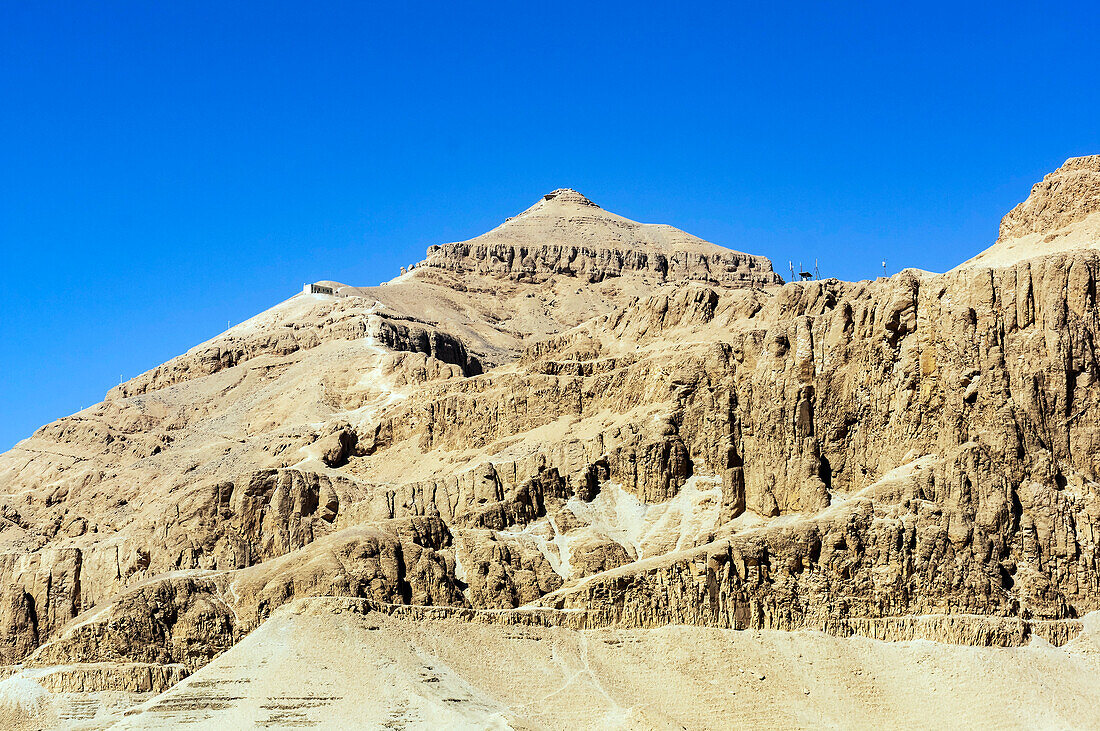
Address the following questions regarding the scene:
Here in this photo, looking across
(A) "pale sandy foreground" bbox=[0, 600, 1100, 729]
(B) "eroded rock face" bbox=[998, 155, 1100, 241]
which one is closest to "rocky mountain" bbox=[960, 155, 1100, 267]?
(B) "eroded rock face" bbox=[998, 155, 1100, 241]

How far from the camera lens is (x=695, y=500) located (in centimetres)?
12938

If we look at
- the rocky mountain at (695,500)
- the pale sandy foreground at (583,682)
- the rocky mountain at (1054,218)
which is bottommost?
the pale sandy foreground at (583,682)

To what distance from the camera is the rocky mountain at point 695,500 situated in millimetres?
119250

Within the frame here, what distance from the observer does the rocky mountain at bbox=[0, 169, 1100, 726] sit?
119 metres

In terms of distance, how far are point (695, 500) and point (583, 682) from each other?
20.3 m

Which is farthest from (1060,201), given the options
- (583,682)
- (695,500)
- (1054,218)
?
(583,682)

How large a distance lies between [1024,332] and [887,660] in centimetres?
2413

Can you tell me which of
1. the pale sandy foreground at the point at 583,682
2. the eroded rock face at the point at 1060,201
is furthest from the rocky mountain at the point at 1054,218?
the pale sandy foreground at the point at 583,682

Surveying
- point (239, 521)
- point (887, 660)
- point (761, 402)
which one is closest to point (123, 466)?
point (239, 521)

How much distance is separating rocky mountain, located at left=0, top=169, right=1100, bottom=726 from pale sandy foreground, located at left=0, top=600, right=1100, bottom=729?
1492 mm

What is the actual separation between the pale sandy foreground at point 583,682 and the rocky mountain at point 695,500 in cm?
149

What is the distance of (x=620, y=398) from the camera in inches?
5463

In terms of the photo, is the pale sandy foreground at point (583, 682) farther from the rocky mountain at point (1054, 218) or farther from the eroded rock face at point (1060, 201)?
the eroded rock face at point (1060, 201)

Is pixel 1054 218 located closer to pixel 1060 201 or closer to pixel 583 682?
pixel 1060 201
